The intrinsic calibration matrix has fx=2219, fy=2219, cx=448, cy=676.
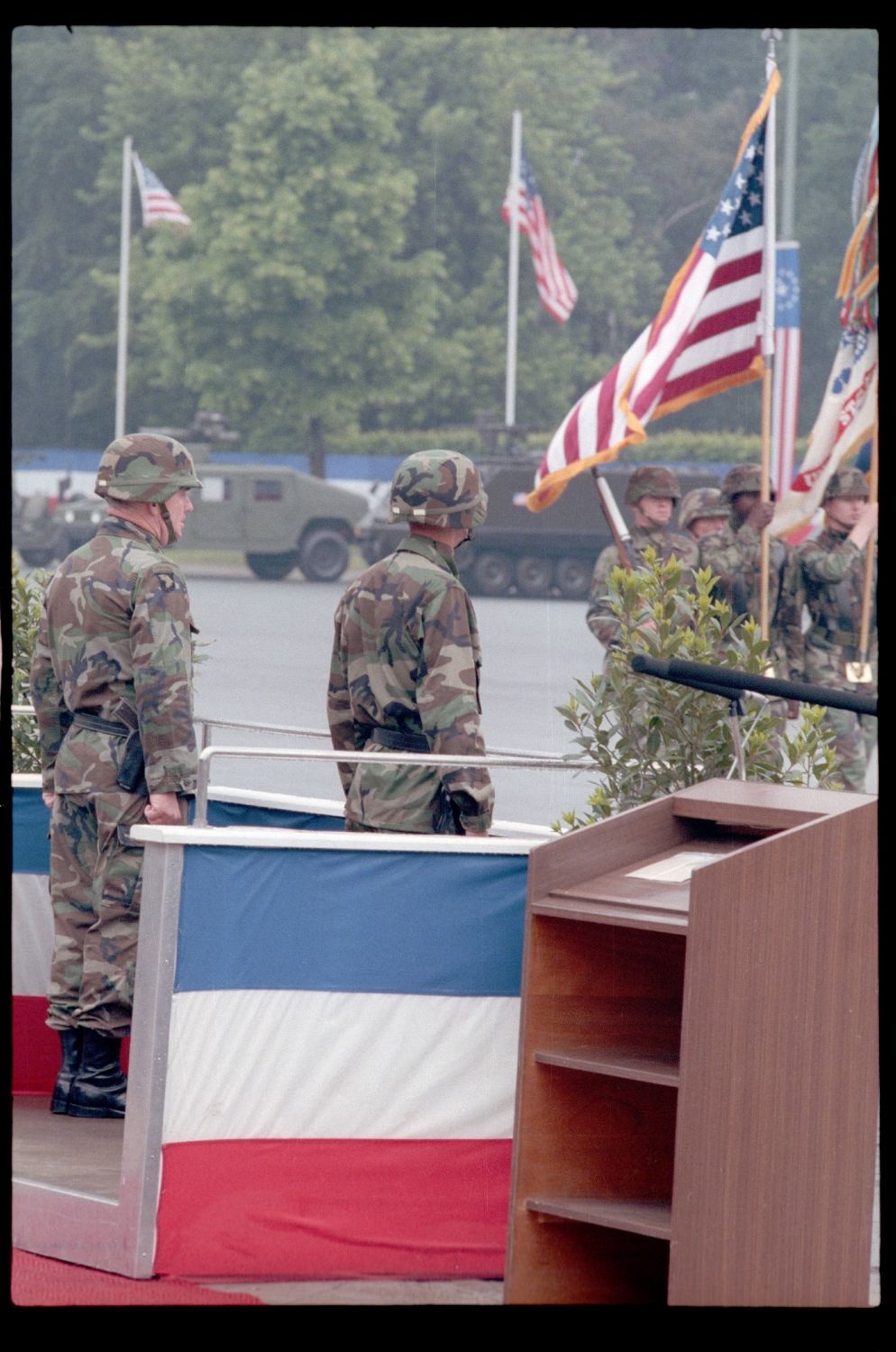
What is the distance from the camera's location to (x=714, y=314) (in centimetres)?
978

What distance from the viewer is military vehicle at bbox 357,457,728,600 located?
3075cm

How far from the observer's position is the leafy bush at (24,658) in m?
6.70

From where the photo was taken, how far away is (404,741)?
524 centimetres

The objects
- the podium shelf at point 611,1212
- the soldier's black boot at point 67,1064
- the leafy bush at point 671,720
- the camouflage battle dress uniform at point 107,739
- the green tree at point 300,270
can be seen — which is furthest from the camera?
the green tree at point 300,270

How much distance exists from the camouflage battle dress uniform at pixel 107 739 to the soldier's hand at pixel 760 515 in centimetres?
467

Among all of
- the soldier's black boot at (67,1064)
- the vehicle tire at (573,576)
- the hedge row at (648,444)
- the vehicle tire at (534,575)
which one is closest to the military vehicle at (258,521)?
the vehicle tire at (534,575)

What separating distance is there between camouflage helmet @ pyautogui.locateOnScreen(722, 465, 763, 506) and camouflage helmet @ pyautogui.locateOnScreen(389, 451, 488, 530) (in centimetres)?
529

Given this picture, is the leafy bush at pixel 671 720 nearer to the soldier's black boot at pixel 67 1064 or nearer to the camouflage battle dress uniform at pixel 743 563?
the soldier's black boot at pixel 67 1064

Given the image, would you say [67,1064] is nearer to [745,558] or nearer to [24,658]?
[24,658]

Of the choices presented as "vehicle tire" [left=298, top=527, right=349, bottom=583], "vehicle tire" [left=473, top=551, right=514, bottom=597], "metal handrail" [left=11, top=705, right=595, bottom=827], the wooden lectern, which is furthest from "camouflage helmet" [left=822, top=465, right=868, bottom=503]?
"vehicle tire" [left=298, top=527, right=349, bottom=583]

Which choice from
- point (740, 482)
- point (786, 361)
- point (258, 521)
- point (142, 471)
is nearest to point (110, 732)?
point (142, 471)

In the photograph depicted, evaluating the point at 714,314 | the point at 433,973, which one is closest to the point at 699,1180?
the point at 433,973

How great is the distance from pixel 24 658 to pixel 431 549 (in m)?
2.15

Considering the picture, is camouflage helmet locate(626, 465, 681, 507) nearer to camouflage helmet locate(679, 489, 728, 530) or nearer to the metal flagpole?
the metal flagpole
